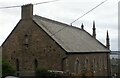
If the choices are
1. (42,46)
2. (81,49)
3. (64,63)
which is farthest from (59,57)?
(81,49)

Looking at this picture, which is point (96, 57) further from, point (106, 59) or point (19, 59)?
point (19, 59)

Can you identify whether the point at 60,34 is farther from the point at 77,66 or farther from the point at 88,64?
the point at 88,64

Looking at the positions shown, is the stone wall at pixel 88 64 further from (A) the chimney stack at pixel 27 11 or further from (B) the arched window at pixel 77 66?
(A) the chimney stack at pixel 27 11

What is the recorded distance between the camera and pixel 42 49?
4166 cm

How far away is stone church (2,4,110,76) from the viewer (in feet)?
131

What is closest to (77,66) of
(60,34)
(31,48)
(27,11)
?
(60,34)

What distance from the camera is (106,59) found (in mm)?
57812

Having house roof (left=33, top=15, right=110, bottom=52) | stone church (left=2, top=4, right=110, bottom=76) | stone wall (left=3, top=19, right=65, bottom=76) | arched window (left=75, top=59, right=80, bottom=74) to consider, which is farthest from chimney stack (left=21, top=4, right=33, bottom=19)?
arched window (left=75, top=59, right=80, bottom=74)

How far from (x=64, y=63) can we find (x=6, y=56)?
11.4 meters

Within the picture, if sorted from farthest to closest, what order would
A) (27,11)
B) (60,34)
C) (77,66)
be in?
(60,34) < (27,11) < (77,66)

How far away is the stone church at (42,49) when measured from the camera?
39812mm

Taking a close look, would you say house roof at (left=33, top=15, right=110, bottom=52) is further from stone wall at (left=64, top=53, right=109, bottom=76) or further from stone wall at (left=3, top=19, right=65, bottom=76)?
stone wall at (left=64, top=53, right=109, bottom=76)

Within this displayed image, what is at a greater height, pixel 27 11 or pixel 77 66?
pixel 27 11

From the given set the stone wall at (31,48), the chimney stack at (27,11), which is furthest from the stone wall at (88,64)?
the chimney stack at (27,11)
